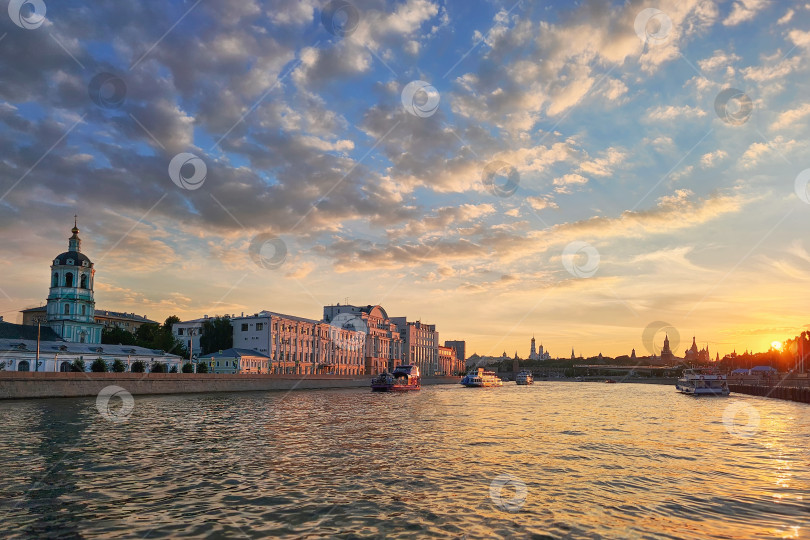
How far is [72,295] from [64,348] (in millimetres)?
33361

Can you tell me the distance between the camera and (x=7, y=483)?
64.7 ft

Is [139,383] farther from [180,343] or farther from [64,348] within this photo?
[180,343]

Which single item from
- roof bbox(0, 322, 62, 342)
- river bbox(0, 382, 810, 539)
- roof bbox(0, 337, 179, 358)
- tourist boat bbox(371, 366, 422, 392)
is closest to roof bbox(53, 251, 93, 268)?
roof bbox(0, 322, 62, 342)

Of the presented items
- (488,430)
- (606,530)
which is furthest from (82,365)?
(606,530)

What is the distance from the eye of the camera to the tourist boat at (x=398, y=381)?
114m

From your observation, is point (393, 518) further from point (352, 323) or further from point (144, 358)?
point (352, 323)

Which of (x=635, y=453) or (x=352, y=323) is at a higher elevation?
(x=352, y=323)

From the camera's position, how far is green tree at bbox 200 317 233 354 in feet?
451

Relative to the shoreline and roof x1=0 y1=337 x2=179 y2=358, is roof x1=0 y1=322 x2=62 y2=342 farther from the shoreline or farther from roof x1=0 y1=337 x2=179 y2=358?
the shoreline

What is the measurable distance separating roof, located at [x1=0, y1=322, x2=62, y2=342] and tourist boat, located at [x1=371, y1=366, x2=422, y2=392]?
5974 centimetres

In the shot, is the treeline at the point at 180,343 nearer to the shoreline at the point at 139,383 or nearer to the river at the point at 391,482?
the shoreline at the point at 139,383

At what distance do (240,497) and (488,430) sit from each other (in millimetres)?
24694

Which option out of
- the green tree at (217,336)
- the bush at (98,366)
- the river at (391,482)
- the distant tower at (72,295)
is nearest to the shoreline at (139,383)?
the bush at (98,366)

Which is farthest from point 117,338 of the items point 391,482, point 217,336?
point 391,482
